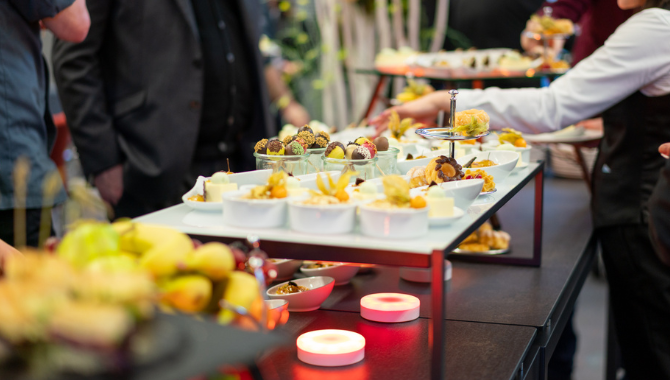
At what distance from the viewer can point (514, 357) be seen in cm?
112

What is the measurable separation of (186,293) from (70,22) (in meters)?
1.20

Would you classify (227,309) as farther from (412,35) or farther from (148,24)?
(412,35)

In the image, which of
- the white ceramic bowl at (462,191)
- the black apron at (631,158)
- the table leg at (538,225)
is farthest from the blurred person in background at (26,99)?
the black apron at (631,158)

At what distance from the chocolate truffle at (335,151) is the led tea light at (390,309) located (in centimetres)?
32

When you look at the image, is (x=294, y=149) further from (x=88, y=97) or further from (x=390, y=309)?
(x=88, y=97)

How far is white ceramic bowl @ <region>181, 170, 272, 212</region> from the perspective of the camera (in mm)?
1012

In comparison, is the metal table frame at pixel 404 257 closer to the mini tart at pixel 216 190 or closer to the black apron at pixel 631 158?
the mini tart at pixel 216 190

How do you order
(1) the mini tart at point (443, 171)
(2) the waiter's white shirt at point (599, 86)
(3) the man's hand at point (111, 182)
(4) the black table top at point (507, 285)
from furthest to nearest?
(3) the man's hand at point (111, 182)
(2) the waiter's white shirt at point (599, 86)
(4) the black table top at point (507, 285)
(1) the mini tart at point (443, 171)

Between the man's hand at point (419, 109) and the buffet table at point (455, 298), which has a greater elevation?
the man's hand at point (419, 109)

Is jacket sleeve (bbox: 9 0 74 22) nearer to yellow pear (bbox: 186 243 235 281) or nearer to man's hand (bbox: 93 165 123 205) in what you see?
man's hand (bbox: 93 165 123 205)

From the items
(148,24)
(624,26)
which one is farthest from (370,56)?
(624,26)

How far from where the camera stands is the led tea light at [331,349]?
106 centimetres

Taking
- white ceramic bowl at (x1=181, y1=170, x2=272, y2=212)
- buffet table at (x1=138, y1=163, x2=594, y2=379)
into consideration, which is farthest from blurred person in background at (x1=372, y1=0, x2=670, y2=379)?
white ceramic bowl at (x1=181, y1=170, x2=272, y2=212)

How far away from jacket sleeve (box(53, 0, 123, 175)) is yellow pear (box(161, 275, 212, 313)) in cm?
165
